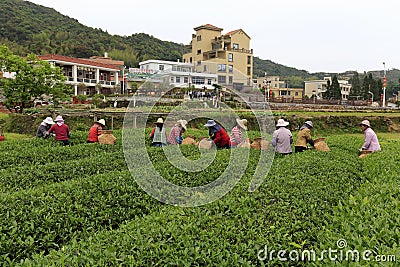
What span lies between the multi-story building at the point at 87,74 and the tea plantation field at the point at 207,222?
119 ft

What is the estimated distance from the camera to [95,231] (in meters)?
5.73

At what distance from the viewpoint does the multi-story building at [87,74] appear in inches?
1663

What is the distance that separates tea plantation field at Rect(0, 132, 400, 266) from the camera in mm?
4082

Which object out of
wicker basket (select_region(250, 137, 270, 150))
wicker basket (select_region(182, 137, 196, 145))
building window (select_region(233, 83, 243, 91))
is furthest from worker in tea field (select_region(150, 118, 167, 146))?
building window (select_region(233, 83, 243, 91))

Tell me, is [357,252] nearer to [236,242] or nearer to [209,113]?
[236,242]

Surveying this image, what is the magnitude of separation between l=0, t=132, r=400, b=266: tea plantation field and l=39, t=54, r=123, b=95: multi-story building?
36.3 metres

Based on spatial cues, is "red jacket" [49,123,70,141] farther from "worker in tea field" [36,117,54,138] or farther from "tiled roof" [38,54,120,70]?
"tiled roof" [38,54,120,70]

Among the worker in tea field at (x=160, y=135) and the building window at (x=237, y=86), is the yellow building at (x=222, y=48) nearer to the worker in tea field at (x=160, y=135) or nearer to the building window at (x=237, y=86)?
the building window at (x=237, y=86)

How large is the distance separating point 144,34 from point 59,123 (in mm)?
85923

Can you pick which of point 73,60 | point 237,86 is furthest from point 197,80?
point 237,86

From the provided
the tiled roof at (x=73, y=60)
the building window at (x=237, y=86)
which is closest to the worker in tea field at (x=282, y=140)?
the building window at (x=237, y=86)

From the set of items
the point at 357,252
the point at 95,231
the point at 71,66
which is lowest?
the point at 95,231

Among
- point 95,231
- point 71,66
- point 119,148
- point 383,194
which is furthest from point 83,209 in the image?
point 71,66

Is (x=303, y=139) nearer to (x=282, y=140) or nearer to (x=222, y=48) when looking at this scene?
(x=282, y=140)
